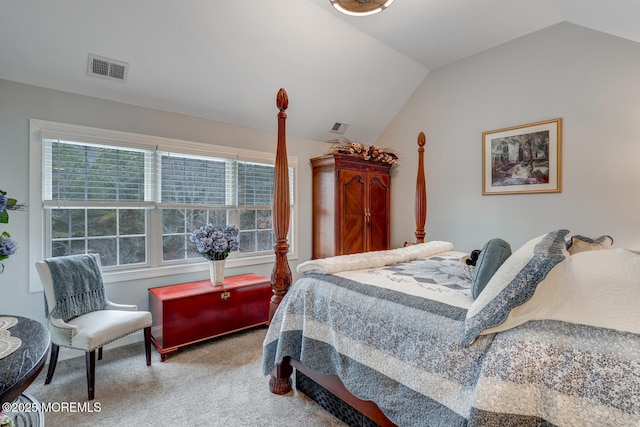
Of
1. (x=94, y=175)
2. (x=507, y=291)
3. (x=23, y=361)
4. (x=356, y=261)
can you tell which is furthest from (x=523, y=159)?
(x=94, y=175)

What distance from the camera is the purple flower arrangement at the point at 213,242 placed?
9.64 ft

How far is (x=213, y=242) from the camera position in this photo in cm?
296

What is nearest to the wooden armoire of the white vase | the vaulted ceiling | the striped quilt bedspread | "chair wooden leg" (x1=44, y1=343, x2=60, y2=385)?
the vaulted ceiling

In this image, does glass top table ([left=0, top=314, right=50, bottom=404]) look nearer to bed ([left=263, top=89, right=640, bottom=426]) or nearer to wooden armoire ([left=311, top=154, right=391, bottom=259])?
bed ([left=263, top=89, right=640, bottom=426])

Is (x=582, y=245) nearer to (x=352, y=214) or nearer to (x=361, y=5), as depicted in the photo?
(x=361, y=5)

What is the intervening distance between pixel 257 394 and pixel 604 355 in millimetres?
1891

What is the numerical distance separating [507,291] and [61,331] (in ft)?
8.76

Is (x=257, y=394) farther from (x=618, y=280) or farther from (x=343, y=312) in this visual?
(x=618, y=280)

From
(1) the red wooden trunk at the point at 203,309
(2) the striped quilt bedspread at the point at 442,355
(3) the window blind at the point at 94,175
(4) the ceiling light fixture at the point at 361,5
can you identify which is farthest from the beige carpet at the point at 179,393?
(4) the ceiling light fixture at the point at 361,5

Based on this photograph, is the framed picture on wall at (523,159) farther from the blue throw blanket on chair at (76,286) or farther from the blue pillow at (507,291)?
the blue throw blanket on chair at (76,286)

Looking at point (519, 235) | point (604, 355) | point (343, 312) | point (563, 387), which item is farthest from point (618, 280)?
point (519, 235)

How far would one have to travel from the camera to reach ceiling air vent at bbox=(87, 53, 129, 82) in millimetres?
2480

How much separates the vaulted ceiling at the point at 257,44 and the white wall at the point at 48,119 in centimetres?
9

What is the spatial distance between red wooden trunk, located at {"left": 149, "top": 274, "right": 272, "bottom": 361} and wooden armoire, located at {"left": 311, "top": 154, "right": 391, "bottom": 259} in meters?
1.11
